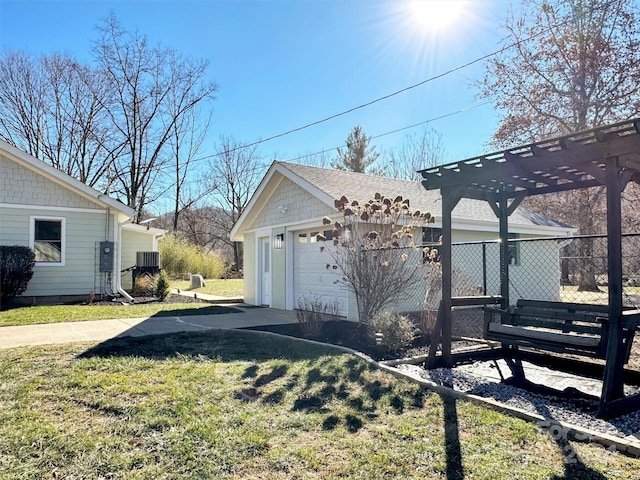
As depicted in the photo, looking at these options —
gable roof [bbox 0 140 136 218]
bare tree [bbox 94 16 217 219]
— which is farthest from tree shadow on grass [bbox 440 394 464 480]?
bare tree [bbox 94 16 217 219]

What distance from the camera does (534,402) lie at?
4051 mm

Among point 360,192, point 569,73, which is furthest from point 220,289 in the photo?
point 569,73

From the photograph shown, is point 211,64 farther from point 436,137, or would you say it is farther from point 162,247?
point 436,137

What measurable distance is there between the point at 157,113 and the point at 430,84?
67.6 feet

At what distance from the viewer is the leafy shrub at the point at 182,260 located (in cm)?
2305

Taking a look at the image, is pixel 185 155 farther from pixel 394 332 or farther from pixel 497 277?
pixel 394 332

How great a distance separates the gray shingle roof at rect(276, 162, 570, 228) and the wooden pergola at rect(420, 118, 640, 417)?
423 cm

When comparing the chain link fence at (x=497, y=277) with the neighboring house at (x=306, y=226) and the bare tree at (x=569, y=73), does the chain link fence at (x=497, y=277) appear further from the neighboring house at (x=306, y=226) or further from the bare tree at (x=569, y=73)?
the bare tree at (x=569, y=73)

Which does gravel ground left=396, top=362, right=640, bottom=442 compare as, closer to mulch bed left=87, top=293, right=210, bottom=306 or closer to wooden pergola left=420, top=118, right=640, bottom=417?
wooden pergola left=420, top=118, right=640, bottom=417

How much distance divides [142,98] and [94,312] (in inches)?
794

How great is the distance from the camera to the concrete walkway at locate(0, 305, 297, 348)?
6.91 meters

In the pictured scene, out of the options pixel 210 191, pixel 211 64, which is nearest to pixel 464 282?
pixel 211 64

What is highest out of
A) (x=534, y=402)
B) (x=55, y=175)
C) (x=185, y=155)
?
(x=185, y=155)

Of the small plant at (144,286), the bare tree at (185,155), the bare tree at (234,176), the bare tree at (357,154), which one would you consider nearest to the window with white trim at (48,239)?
the small plant at (144,286)
